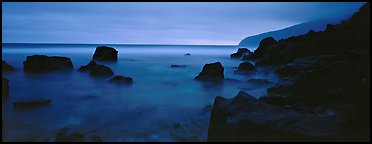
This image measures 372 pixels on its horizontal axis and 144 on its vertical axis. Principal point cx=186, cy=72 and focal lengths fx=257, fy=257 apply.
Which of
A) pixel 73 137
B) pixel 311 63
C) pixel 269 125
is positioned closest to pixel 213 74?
pixel 311 63

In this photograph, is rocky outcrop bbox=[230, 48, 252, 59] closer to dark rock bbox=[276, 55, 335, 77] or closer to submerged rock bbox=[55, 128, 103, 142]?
dark rock bbox=[276, 55, 335, 77]

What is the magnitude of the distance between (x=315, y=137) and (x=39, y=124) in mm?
7742

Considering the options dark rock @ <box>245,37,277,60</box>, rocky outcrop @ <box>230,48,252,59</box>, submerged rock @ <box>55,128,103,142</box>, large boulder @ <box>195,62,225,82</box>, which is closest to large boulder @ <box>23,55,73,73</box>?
large boulder @ <box>195,62,225,82</box>

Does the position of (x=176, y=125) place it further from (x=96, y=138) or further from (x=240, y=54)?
(x=240, y=54)

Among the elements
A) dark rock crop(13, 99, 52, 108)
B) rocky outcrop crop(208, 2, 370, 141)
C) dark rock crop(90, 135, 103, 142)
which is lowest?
dark rock crop(90, 135, 103, 142)

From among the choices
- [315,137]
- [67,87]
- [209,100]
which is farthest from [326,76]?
[67,87]

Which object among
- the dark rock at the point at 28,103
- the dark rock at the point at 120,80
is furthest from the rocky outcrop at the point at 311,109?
the dark rock at the point at 120,80

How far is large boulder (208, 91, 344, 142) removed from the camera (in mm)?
5180

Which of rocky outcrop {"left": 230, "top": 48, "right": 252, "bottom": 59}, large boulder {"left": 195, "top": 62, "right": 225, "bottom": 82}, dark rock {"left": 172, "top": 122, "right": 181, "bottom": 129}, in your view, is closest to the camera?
dark rock {"left": 172, "top": 122, "right": 181, "bottom": 129}

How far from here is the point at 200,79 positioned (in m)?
18.2

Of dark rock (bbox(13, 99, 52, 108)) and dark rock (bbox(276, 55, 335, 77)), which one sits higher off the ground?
dark rock (bbox(276, 55, 335, 77))

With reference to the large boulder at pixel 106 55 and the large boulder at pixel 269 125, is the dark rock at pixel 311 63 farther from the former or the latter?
the large boulder at pixel 106 55

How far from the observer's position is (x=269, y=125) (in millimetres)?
5457

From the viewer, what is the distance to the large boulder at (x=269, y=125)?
17.0 feet
